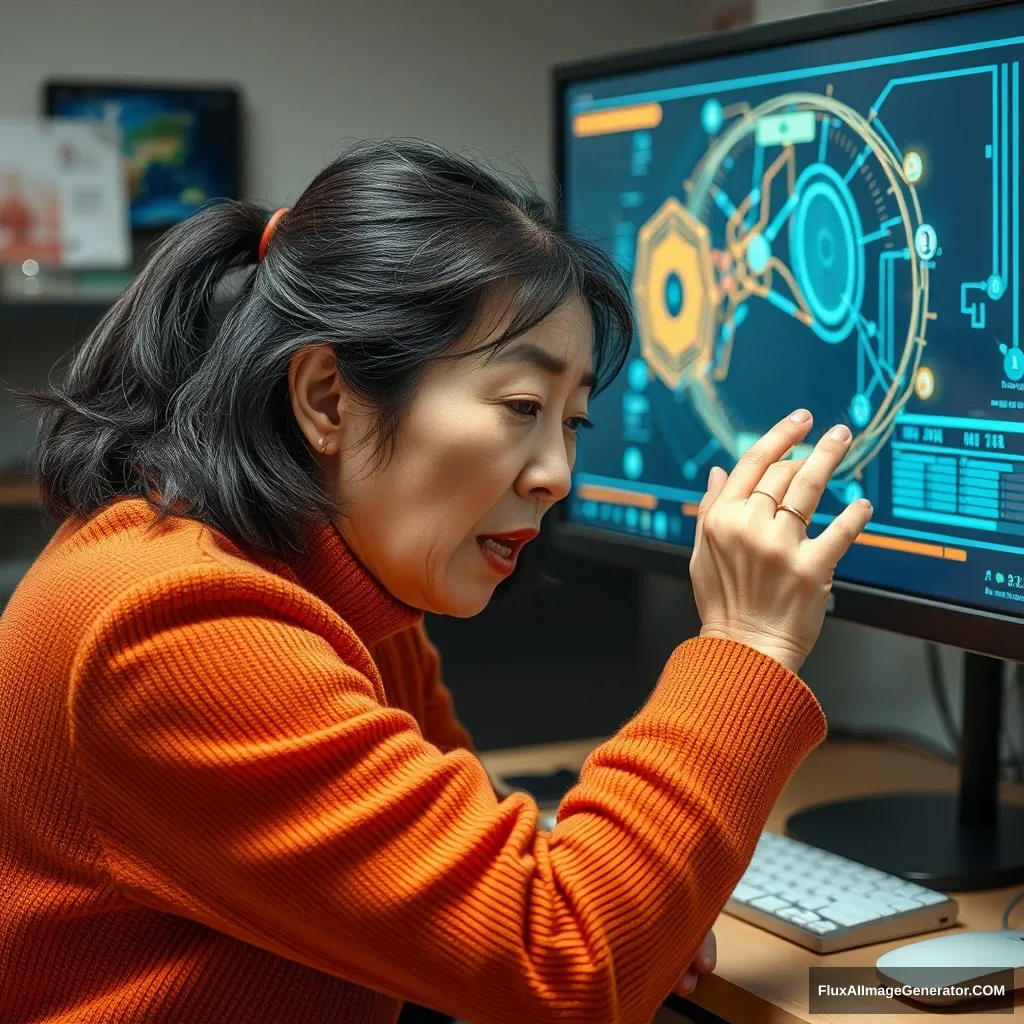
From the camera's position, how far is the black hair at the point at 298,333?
0.83m

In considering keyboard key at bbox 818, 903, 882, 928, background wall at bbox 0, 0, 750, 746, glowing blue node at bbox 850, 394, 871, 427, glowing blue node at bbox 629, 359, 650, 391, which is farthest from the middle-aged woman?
background wall at bbox 0, 0, 750, 746

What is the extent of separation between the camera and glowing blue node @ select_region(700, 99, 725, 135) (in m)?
1.17

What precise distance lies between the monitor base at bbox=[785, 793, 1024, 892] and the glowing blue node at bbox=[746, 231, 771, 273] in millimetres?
471

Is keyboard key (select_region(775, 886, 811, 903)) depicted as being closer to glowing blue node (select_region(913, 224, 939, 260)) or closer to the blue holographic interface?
the blue holographic interface

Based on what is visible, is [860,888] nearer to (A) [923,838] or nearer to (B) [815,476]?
(A) [923,838]

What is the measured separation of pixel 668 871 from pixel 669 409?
0.60 metres

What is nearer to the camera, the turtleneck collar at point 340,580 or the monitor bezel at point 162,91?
the turtleneck collar at point 340,580

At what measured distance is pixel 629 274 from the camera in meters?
1.27

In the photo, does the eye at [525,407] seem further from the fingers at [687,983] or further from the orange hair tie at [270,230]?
the fingers at [687,983]

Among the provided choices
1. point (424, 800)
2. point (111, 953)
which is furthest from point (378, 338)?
point (111, 953)

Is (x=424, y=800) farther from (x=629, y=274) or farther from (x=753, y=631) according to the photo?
(x=629, y=274)

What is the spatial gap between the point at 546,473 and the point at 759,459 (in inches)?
5.3

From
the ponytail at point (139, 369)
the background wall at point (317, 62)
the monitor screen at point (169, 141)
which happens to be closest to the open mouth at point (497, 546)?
the ponytail at point (139, 369)

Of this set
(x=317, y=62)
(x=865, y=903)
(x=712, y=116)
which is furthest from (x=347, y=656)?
(x=317, y=62)
